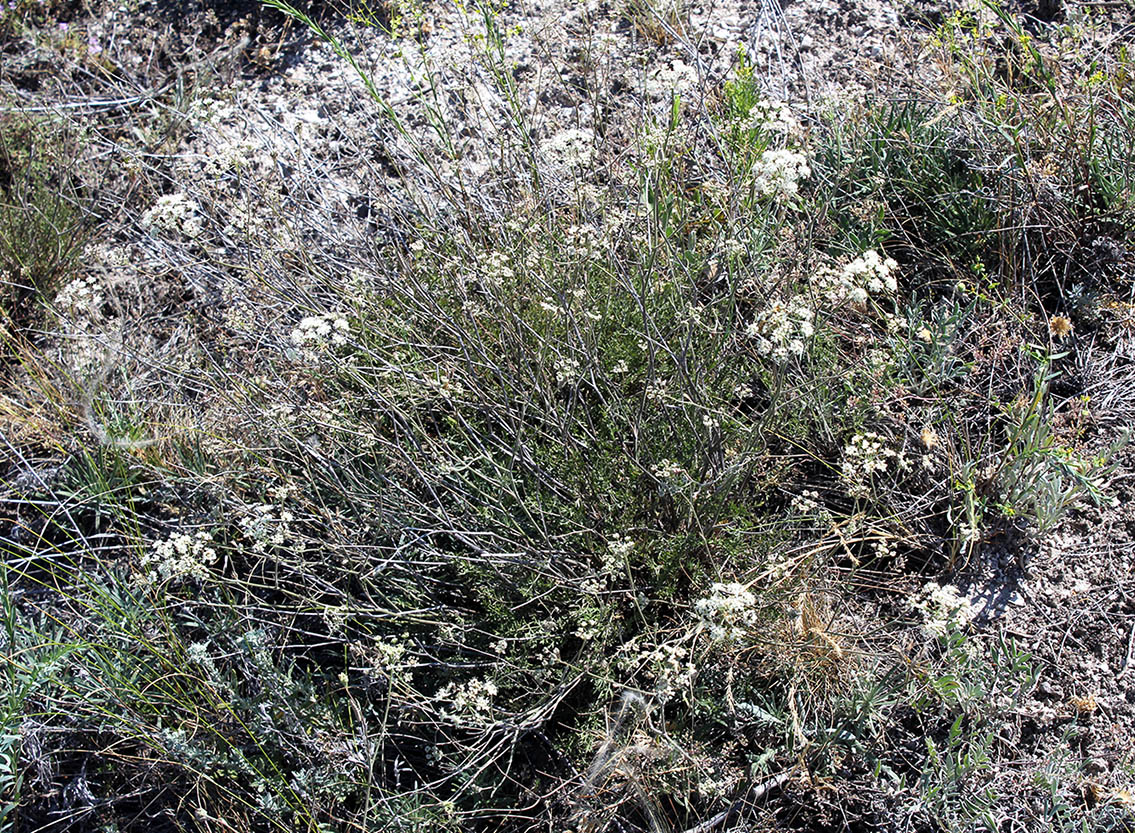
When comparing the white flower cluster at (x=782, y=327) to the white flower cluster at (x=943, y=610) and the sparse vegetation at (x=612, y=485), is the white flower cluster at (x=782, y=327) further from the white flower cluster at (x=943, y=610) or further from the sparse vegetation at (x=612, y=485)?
the white flower cluster at (x=943, y=610)

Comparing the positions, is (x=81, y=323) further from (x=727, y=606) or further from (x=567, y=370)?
(x=727, y=606)

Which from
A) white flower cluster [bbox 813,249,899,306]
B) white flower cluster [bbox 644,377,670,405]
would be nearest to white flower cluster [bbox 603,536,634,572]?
white flower cluster [bbox 644,377,670,405]

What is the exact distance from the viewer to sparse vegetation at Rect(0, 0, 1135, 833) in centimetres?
262

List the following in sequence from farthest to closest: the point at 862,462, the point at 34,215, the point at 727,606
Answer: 1. the point at 34,215
2. the point at 862,462
3. the point at 727,606

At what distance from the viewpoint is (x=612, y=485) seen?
311cm

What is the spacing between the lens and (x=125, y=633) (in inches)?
101

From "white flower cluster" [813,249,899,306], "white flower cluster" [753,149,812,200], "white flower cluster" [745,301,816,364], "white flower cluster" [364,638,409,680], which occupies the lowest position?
"white flower cluster" [364,638,409,680]

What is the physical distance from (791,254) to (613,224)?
2.52 feet

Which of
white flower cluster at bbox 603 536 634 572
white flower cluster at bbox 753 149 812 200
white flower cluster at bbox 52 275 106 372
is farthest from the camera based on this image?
white flower cluster at bbox 52 275 106 372

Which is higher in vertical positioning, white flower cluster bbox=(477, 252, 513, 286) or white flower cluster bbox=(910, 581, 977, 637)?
white flower cluster bbox=(477, 252, 513, 286)

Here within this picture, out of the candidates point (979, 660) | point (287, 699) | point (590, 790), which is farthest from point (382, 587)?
point (979, 660)

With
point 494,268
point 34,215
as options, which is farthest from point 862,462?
point 34,215

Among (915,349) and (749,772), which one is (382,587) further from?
(915,349)

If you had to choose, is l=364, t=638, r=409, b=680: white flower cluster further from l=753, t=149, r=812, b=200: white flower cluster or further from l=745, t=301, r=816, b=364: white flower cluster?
l=753, t=149, r=812, b=200: white flower cluster
